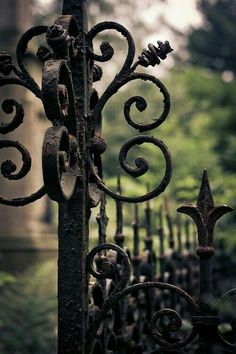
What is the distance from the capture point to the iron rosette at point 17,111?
1.91 m

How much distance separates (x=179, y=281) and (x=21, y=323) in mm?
2425

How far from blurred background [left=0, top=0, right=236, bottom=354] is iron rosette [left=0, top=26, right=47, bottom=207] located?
136 centimetres

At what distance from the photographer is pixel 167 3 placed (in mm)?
18312

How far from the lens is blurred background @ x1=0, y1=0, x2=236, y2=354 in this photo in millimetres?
6539

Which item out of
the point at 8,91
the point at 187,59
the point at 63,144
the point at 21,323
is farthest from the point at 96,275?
the point at 187,59

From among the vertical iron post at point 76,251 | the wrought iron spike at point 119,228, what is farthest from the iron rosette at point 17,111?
the wrought iron spike at point 119,228

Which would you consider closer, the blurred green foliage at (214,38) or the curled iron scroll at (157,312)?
the curled iron scroll at (157,312)

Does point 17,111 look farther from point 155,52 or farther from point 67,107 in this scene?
point 155,52

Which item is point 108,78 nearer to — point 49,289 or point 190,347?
point 49,289

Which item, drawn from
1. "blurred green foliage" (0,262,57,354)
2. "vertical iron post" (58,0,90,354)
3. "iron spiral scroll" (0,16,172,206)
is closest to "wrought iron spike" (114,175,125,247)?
"iron spiral scroll" (0,16,172,206)

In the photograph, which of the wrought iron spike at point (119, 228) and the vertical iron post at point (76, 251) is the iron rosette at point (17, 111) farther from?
the wrought iron spike at point (119, 228)

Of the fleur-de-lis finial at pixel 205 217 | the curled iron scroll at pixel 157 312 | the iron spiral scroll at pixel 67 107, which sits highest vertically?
the iron spiral scroll at pixel 67 107

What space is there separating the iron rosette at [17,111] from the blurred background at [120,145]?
1356mm

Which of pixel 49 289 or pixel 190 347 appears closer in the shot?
pixel 190 347
